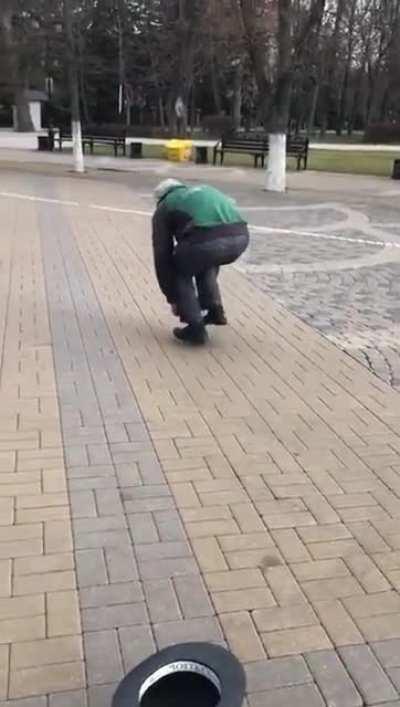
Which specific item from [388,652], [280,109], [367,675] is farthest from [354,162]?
[367,675]

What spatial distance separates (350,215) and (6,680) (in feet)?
42.9

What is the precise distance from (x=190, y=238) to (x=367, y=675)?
3778mm

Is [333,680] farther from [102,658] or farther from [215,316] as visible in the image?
[215,316]

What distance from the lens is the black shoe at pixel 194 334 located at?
625 centimetres

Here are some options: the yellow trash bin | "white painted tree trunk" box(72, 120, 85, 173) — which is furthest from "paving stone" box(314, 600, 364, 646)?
the yellow trash bin

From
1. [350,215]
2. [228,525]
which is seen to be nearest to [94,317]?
[228,525]

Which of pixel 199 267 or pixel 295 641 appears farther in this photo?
pixel 199 267

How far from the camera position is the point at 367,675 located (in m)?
2.64

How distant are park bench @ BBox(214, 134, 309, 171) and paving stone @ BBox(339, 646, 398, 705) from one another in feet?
77.6

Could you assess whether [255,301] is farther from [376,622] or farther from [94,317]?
[376,622]

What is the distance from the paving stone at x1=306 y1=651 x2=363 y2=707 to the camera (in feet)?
8.27

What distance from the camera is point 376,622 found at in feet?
9.56

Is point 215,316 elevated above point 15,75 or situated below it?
below

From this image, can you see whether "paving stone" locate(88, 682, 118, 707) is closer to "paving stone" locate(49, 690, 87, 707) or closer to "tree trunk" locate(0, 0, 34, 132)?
"paving stone" locate(49, 690, 87, 707)
